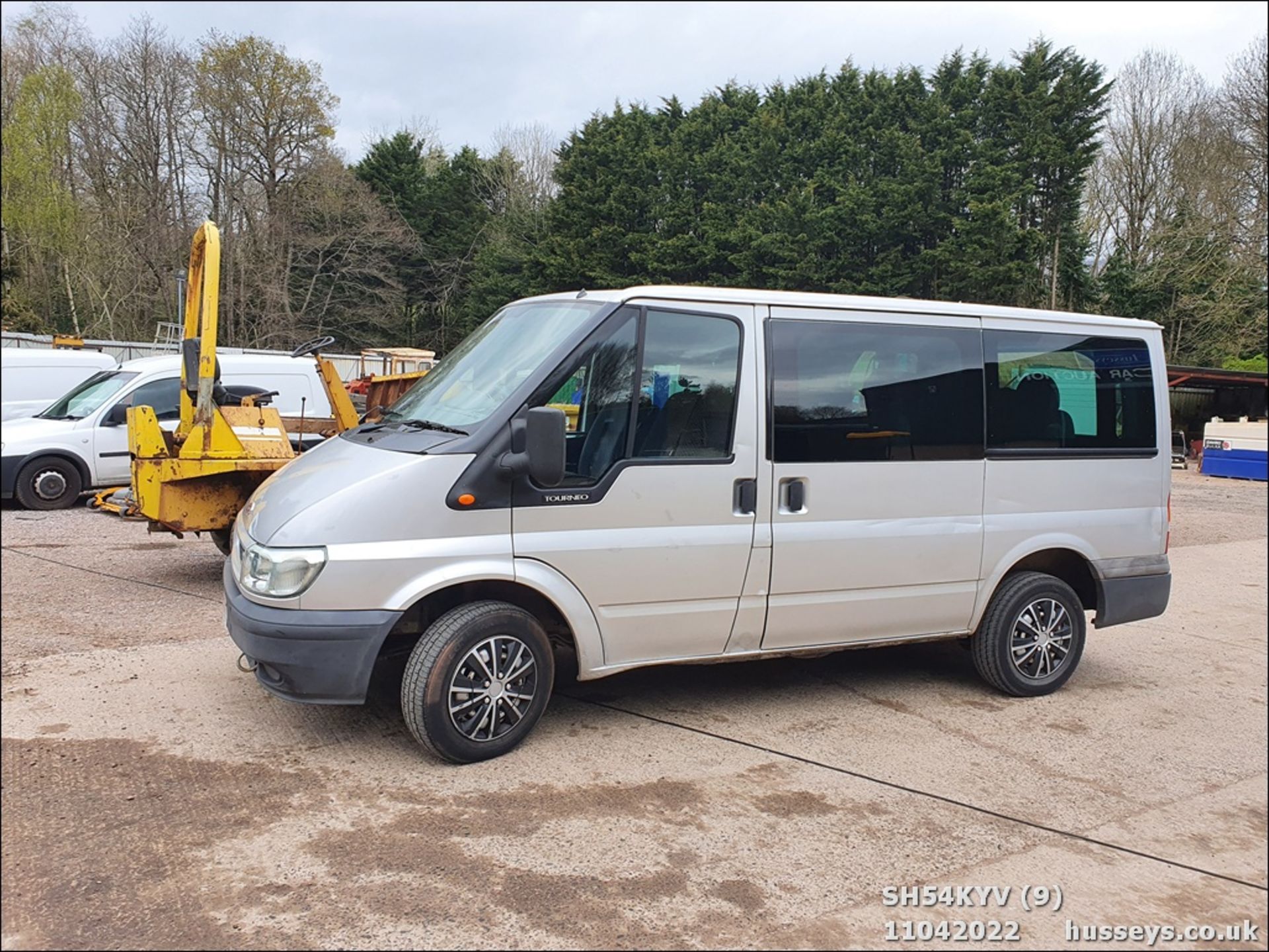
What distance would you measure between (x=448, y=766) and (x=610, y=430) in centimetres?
172

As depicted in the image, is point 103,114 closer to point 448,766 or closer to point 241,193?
point 448,766

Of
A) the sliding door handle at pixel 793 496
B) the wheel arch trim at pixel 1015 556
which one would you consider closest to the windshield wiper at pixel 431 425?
the sliding door handle at pixel 793 496

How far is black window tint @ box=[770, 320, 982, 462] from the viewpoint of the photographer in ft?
16.5

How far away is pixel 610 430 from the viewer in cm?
464

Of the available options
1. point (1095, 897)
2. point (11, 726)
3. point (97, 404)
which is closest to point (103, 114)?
point (11, 726)

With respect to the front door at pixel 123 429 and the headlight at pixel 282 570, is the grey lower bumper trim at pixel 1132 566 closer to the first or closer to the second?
the headlight at pixel 282 570

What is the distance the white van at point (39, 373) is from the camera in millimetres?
1677

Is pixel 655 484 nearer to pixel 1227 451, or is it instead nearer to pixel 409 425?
pixel 409 425

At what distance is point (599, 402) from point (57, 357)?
5.28 m

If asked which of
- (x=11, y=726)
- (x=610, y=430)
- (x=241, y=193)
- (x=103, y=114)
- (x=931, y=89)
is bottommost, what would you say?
(x=11, y=726)

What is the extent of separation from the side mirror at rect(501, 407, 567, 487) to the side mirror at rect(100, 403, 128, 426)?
992 centimetres

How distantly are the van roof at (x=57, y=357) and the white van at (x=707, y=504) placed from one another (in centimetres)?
156

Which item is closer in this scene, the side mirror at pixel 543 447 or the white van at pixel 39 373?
the white van at pixel 39 373

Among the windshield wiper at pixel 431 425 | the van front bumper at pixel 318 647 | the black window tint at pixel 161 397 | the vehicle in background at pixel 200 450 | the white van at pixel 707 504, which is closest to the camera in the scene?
the van front bumper at pixel 318 647
